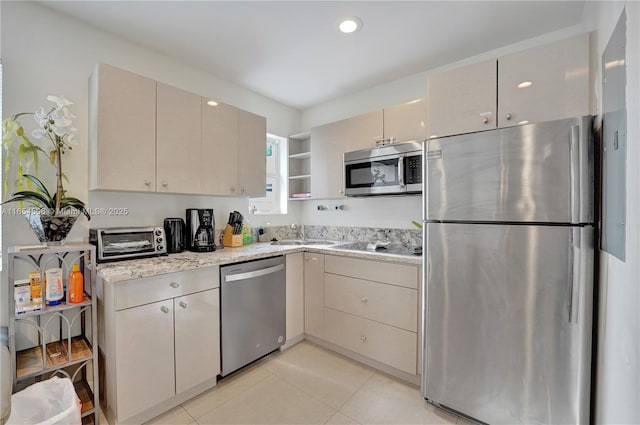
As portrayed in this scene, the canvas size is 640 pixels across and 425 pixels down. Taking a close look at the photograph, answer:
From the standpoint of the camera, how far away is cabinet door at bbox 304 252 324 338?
97.0 inches

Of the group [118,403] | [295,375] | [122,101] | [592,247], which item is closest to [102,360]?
[118,403]

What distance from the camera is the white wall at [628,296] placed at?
0.76 meters

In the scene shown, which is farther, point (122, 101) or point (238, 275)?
point (238, 275)

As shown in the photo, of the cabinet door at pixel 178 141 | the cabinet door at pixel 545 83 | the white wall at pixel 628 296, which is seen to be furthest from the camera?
the cabinet door at pixel 178 141

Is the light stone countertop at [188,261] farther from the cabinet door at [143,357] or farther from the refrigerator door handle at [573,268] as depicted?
the refrigerator door handle at [573,268]

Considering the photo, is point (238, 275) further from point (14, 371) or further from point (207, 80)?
point (207, 80)

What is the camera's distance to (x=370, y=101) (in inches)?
114

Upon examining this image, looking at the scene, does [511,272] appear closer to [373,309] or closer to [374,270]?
[374,270]

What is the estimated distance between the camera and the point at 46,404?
136 centimetres

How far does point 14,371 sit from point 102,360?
37 centimetres

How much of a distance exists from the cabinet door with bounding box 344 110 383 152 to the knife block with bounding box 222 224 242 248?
1335 millimetres

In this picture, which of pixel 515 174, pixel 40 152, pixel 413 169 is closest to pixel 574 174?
pixel 515 174

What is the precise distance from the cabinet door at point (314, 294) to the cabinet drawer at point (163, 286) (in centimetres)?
88

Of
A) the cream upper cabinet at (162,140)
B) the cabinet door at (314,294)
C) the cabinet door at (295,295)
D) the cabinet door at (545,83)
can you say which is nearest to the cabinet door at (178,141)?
the cream upper cabinet at (162,140)
